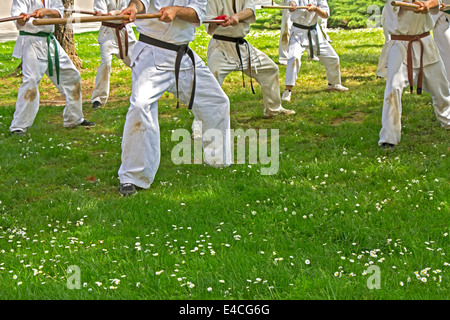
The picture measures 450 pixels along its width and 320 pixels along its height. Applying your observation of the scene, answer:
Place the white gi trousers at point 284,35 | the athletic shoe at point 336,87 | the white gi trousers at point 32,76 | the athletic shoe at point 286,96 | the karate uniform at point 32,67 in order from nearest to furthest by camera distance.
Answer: the karate uniform at point 32,67, the white gi trousers at point 32,76, the athletic shoe at point 286,96, the athletic shoe at point 336,87, the white gi trousers at point 284,35

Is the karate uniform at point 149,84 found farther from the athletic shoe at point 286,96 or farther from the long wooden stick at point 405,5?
the athletic shoe at point 286,96

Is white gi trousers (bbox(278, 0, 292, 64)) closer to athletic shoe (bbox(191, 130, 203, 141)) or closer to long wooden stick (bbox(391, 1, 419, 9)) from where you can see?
athletic shoe (bbox(191, 130, 203, 141))

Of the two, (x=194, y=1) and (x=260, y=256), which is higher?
(x=194, y=1)

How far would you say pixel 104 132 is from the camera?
8789 mm

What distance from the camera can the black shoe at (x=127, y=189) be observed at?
6.04 meters

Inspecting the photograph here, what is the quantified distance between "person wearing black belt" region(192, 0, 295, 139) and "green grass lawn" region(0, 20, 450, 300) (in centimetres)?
73

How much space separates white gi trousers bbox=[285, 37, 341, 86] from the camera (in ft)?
34.3

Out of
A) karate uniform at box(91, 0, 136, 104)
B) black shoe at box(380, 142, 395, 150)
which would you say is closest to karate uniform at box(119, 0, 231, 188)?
black shoe at box(380, 142, 395, 150)

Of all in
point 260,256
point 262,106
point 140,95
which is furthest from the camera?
point 262,106

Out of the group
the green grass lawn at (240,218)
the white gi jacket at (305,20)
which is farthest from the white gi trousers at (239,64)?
the white gi jacket at (305,20)

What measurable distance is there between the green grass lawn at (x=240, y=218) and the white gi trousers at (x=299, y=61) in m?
1.74
